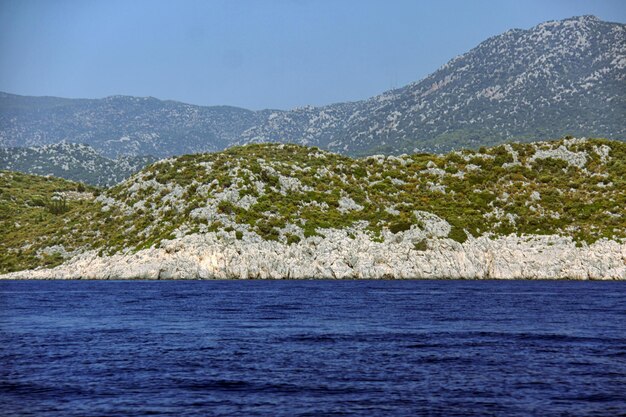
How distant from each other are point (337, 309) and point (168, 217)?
6666cm

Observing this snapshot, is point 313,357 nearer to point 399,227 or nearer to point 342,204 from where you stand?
point 399,227

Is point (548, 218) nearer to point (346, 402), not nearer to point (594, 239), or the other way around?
point (594, 239)

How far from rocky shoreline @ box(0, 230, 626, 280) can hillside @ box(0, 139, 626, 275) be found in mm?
700

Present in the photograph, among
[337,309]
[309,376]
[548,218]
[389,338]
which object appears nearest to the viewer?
[309,376]

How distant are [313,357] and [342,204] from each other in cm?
9180

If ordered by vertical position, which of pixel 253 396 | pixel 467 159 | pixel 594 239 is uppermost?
pixel 467 159

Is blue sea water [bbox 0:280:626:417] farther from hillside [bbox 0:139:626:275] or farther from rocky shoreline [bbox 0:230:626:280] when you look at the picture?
hillside [bbox 0:139:626:275]

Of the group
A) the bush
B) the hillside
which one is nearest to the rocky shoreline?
the hillside

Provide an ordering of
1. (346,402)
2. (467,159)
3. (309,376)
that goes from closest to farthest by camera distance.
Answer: (346,402), (309,376), (467,159)

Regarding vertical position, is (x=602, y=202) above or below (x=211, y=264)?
above

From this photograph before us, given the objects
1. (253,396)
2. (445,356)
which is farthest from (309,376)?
(445,356)

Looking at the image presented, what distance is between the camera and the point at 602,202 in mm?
124500

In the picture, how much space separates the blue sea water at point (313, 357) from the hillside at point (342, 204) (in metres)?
41.2

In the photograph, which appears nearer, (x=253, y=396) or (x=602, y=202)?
(x=253, y=396)
